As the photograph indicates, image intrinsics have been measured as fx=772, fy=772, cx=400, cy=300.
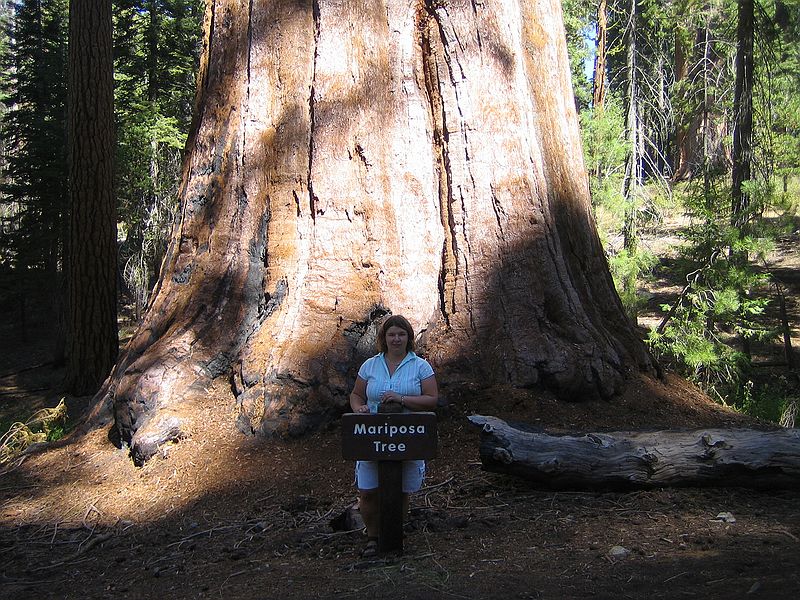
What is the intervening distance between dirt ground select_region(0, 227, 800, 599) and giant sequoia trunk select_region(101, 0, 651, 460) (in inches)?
12.8

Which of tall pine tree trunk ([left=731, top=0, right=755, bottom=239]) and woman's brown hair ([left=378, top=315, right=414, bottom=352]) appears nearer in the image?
woman's brown hair ([left=378, top=315, right=414, bottom=352])

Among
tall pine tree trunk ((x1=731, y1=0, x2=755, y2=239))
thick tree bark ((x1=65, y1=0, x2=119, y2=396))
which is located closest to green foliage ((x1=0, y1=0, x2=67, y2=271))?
thick tree bark ((x1=65, y1=0, x2=119, y2=396))

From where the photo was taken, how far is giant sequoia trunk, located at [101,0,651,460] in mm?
6371

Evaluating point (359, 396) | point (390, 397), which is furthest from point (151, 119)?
point (390, 397)

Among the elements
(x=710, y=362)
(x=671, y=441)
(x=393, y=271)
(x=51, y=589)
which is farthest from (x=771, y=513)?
(x=710, y=362)

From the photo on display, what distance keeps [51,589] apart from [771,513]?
4.49 meters

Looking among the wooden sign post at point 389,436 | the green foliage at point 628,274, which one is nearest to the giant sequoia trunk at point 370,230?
the wooden sign post at point 389,436

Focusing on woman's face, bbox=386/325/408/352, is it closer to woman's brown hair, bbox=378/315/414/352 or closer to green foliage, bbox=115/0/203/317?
woman's brown hair, bbox=378/315/414/352

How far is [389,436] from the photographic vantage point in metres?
4.34

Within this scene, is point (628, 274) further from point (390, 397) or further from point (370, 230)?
point (390, 397)

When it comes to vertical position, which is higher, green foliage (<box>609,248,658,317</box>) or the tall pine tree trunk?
the tall pine tree trunk

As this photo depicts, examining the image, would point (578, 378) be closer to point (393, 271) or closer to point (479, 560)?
point (393, 271)

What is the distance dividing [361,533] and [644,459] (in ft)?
6.38

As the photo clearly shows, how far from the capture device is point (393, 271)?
6.54 metres
